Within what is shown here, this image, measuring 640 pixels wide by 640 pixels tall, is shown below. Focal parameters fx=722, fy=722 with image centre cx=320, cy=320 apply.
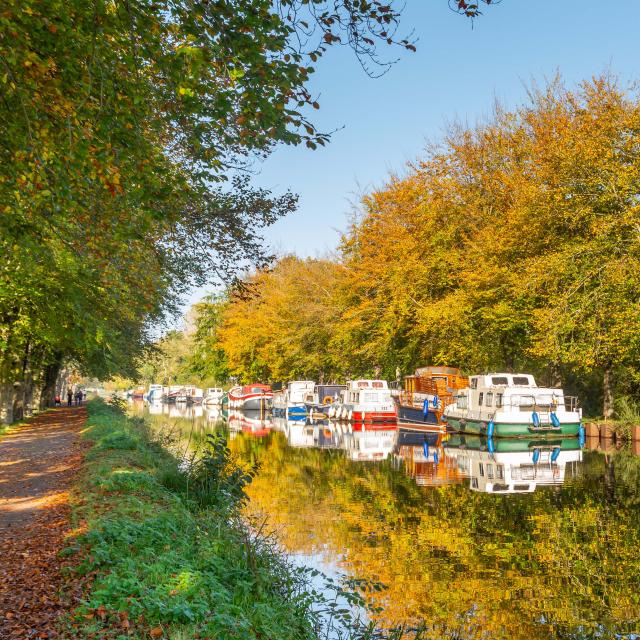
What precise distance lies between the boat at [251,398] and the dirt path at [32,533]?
49.1 meters

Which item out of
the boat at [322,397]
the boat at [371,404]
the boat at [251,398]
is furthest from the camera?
the boat at [251,398]

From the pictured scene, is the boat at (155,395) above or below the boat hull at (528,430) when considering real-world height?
above

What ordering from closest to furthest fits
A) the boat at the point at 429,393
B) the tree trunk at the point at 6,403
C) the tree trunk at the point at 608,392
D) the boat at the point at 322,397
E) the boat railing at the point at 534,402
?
the tree trunk at the point at 6,403, the boat railing at the point at 534,402, the tree trunk at the point at 608,392, the boat at the point at 429,393, the boat at the point at 322,397

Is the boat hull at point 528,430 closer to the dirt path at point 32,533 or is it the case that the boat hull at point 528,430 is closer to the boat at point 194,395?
the dirt path at point 32,533

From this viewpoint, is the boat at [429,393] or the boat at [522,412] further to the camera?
the boat at [429,393]

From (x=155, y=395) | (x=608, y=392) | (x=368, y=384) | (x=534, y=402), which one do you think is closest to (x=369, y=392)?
(x=368, y=384)

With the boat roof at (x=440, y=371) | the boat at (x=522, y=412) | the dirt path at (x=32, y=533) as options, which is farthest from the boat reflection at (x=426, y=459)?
the dirt path at (x=32, y=533)

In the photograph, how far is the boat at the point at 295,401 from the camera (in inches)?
2397

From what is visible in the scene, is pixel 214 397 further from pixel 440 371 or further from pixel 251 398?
pixel 440 371

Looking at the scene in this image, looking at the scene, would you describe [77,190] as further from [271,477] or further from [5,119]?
[271,477]

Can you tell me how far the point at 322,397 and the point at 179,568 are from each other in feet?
182

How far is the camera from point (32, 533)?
10.1m

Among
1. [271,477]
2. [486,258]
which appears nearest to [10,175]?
[271,477]

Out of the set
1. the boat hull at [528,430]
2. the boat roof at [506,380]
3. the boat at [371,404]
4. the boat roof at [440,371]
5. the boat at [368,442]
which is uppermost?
the boat roof at [440,371]
